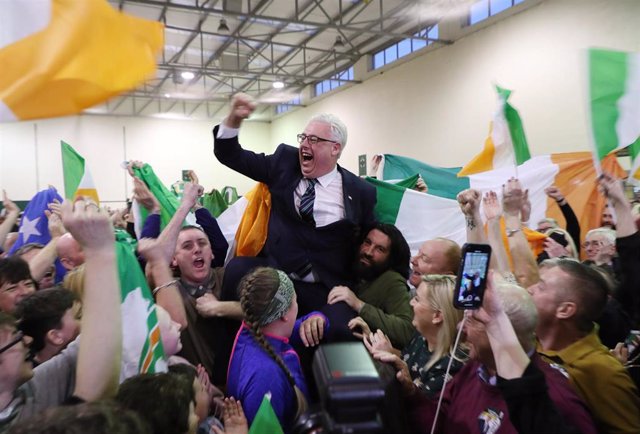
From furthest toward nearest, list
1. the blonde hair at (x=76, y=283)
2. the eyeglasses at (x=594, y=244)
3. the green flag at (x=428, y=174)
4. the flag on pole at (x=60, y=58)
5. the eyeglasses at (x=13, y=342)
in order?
1. the green flag at (x=428, y=174)
2. the eyeglasses at (x=594, y=244)
3. the blonde hair at (x=76, y=283)
4. the flag on pole at (x=60, y=58)
5. the eyeglasses at (x=13, y=342)

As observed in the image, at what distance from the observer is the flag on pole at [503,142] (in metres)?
3.91

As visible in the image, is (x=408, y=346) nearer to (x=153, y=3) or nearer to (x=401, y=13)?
(x=153, y=3)

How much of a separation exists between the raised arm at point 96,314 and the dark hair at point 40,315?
0.53 metres

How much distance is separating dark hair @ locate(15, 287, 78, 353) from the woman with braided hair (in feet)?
2.09

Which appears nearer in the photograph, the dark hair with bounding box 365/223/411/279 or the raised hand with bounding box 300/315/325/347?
the raised hand with bounding box 300/315/325/347

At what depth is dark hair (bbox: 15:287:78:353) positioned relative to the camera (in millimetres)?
1719

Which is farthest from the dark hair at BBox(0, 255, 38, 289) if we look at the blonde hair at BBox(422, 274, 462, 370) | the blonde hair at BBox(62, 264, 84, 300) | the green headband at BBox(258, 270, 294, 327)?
the blonde hair at BBox(422, 274, 462, 370)

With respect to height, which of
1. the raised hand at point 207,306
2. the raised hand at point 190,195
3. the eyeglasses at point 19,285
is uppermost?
the raised hand at point 190,195

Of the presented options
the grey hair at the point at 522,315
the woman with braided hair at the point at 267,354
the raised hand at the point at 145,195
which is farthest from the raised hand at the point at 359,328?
the raised hand at the point at 145,195

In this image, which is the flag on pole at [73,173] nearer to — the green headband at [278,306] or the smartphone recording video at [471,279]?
the green headband at [278,306]

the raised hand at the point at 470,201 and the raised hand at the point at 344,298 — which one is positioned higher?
the raised hand at the point at 470,201

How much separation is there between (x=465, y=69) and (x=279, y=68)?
227 inches

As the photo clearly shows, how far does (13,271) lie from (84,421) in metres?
1.69

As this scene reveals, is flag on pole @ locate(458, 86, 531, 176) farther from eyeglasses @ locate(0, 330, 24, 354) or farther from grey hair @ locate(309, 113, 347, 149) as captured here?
eyeglasses @ locate(0, 330, 24, 354)
